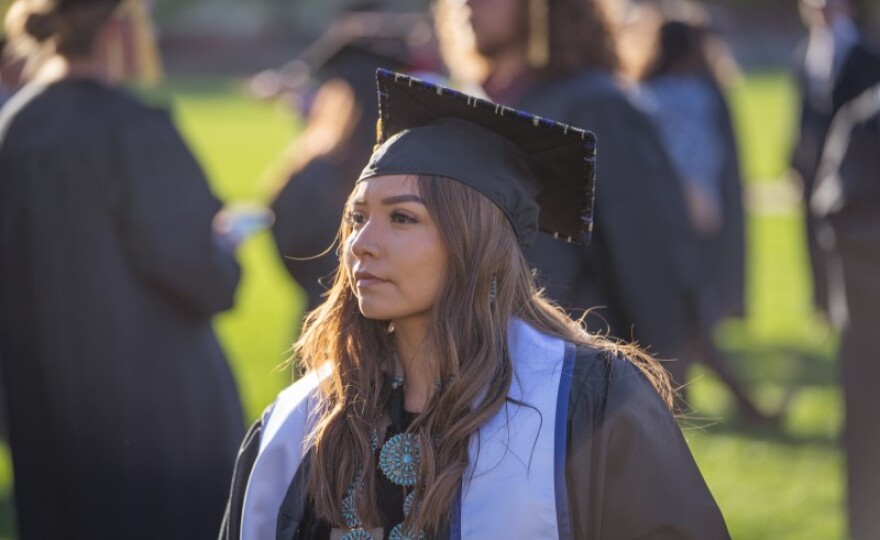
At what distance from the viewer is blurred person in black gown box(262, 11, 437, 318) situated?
5051mm

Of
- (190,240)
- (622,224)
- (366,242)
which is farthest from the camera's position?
(622,224)

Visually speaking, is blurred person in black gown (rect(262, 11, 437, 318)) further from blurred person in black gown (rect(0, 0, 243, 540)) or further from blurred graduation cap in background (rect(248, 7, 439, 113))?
blurred person in black gown (rect(0, 0, 243, 540))

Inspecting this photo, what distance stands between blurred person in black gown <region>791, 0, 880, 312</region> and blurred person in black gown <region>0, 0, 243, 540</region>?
4.74 meters

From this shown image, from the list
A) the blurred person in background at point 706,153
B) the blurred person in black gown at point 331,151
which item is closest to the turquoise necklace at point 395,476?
the blurred person in black gown at point 331,151

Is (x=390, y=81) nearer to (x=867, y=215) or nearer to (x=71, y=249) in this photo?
(x=71, y=249)

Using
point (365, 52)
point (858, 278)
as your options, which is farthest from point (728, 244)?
point (365, 52)

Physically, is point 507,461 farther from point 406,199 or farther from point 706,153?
point 706,153

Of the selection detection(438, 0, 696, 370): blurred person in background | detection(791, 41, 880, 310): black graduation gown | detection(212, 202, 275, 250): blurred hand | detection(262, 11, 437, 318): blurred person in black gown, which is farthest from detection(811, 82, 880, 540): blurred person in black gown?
detection(791, 41, 880, 310): black graduation gown

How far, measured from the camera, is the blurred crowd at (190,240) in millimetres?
4023

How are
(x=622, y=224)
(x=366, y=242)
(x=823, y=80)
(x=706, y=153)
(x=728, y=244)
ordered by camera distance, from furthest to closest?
(x=823, y=80), (x=728, y=244), (x=706, y=153), (x=622, y=224), (x=366, y=242)

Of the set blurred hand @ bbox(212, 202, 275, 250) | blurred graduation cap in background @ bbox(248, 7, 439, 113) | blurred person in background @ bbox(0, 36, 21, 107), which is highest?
blurred person in background @ bbox(0, 36, 21, 107)

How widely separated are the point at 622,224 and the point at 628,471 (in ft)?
6.47

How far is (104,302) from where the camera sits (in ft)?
13.3

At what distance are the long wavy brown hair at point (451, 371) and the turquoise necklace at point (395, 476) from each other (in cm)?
1
